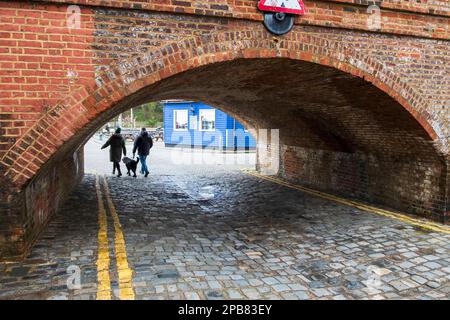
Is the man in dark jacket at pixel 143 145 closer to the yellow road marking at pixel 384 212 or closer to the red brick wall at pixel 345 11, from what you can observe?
the yellow road marking at pixel 384 212

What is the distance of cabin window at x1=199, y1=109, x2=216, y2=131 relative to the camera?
1003 inches

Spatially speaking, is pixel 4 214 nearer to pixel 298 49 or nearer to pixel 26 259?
pixel 26 259

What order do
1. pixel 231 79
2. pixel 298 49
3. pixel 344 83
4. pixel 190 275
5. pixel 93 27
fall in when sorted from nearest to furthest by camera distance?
pixel 190 275 < pixel 93 27 < pixel 298 49 < pixel 344 83 < pixel 231 79

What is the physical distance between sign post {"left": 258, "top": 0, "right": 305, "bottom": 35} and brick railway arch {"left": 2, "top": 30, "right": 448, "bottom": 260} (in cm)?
15

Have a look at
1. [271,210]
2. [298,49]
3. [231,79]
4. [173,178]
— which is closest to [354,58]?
Result: [298,49]

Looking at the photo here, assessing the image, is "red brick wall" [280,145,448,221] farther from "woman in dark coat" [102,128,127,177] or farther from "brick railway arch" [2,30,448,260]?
"woman in dark coat" [102,128,127,177]

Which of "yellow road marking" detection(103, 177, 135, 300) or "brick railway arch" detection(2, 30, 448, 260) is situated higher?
"brick railway arch" detection(2, 30, 448, 260)

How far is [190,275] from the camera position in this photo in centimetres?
438

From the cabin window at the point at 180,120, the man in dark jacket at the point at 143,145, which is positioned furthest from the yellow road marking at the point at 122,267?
the cabin window at the point at 180,120

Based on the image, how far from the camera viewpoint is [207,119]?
25875mm

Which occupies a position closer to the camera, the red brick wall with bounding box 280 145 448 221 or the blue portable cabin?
the red brick wall with bounding box 280 145 448 221

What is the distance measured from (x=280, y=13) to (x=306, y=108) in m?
3.80

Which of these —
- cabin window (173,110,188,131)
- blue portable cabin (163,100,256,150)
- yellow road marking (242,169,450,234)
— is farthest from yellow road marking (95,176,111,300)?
cabin window (173,110,188,131)

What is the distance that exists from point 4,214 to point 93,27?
268 centimetres
